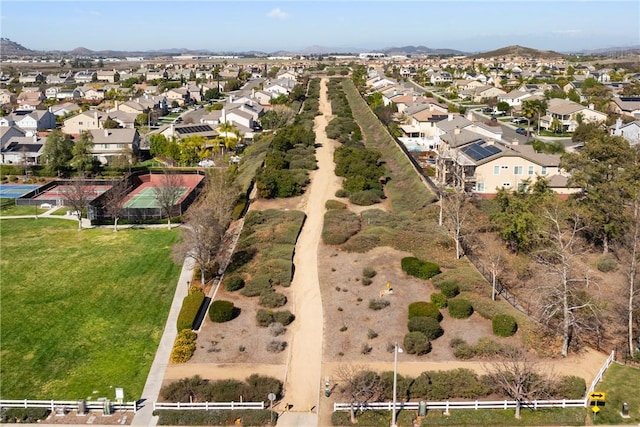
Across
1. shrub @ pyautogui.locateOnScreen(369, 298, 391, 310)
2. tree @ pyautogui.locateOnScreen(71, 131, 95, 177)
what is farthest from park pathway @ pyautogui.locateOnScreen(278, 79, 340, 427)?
tree @ pyautogui.locateOnScreen(71, 131, 95, 177)

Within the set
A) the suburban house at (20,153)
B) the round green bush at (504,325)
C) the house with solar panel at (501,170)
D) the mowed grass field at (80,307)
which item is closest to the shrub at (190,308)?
the mowed grass field at (80,307)

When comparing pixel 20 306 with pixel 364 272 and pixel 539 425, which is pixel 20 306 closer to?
pixel 364 272

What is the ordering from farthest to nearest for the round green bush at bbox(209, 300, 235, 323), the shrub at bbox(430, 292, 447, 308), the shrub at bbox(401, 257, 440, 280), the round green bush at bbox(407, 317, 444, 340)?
the shrub at bbox(401, 257, 440, 280) < the shrub at bbox(430, 292, 447, 308) < the round green bush at bbox(209, 300, 235, 323) < the round green bush at bbox(407, 317, 444, 340)

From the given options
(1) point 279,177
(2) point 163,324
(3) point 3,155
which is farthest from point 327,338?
(3) point 3,155

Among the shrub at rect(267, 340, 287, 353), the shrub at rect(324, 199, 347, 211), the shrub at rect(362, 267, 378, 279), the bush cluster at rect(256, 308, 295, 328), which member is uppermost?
the shrub at rect(324, 199, 347, 211)

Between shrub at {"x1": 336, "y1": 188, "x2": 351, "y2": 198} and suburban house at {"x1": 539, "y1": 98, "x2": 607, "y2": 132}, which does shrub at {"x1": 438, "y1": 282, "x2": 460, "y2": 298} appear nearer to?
shrub at {"x1": 336, "y1": 188, "x2": 351, "y2": 198}

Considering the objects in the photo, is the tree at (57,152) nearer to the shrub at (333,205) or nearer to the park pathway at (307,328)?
the park pathway at (307,328)

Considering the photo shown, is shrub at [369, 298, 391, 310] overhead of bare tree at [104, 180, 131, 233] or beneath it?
beneath
